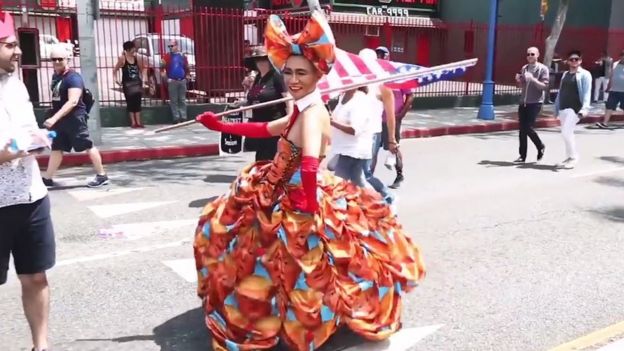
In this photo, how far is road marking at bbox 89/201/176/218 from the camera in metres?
7.03

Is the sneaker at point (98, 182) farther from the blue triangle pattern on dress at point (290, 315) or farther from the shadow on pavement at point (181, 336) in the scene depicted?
the blue triangle pattern on dress at point (290, 315)

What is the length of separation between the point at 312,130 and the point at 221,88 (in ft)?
39.4

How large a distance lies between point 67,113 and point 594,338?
6021 millimetres

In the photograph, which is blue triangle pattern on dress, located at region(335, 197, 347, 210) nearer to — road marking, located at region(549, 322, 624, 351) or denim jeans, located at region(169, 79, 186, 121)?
road marking, located at region(549, 322, 624, 351)

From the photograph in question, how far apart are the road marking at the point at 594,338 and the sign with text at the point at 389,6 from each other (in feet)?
74.8

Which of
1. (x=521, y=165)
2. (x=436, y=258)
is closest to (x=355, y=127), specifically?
(x=436, y=258)

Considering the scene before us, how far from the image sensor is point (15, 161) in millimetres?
3336

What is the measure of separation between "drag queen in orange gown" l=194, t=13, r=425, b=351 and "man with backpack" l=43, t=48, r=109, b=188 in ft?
14.3

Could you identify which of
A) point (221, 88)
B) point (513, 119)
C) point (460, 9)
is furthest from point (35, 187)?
point (460, 9)

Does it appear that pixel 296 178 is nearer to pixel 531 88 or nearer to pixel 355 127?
pixel 355 127

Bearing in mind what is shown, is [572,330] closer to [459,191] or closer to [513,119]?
[459,191]

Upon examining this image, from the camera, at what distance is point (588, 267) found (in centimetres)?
538

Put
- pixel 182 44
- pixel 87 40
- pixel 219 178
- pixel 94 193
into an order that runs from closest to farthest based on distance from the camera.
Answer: pixel 94 193, pixel 219 178, pixel 87 40, pixel 182 44

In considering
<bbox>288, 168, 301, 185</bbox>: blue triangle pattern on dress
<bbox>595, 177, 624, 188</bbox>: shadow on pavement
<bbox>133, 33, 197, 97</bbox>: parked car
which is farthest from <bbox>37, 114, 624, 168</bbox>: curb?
<bbox>288, 168, 301, 185</bbox>: blue triangle pattern on dress
